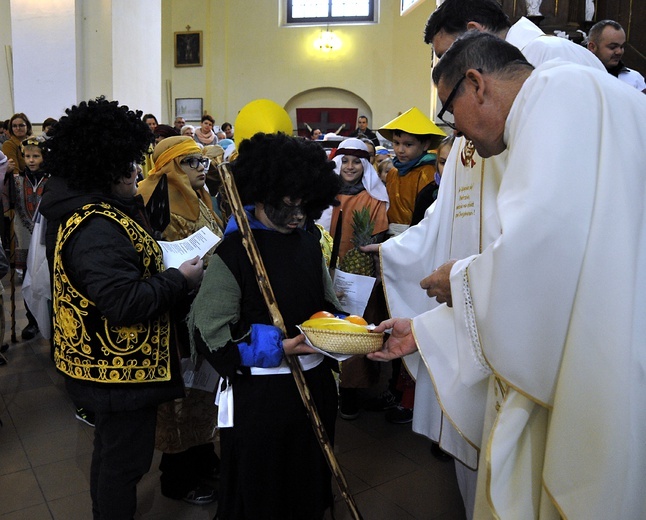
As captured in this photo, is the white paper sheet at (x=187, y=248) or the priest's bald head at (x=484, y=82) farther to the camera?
the white paper sheet at (x=187, y=248)

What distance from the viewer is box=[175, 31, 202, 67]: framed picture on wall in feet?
59.5

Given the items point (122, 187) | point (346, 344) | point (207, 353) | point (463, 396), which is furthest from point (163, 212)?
point (463, 396)

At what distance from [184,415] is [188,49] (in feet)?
57.4

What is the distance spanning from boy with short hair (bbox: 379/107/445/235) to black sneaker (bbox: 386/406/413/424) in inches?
51.4

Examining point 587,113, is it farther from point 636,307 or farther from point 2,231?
point 2,231

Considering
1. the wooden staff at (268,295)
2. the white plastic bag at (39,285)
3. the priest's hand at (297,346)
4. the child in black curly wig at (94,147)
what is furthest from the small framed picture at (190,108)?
the priest's hand at (297,346)

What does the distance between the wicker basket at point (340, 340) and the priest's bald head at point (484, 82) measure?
66 centimetres

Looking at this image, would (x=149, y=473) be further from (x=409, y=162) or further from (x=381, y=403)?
(x=409, y=162)

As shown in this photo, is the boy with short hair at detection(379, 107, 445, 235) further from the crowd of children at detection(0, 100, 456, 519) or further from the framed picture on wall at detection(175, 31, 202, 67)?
the framed picture on wall at detection(175, 31, 202, 67)

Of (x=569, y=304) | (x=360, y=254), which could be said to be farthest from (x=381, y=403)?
(x=569, y=304)

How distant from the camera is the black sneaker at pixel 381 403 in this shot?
395 cm

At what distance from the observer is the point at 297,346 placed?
1.86 m

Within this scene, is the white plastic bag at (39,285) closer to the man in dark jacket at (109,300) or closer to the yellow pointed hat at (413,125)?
the man in dark jacket at (109,300)

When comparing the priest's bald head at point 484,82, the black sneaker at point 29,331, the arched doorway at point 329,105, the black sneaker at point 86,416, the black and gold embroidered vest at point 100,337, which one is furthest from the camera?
the arched doorway at point 329,105
